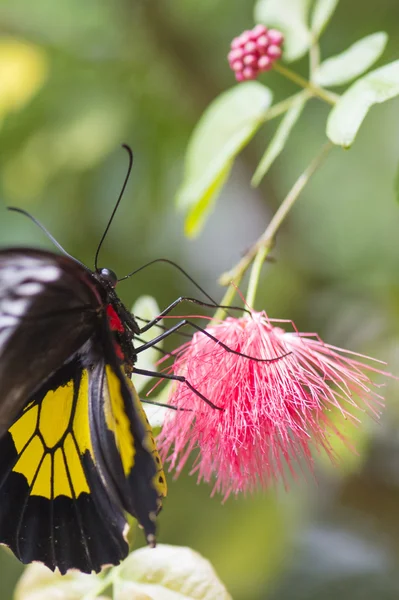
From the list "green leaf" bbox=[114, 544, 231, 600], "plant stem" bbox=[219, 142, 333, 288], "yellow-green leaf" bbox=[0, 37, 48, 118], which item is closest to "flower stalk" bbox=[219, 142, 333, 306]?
"plant stem" bbox=[219, 142, 333, 288]

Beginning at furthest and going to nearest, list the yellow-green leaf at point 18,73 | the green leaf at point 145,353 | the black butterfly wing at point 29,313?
1. the yellow-green leaf at point 18,73
2. the green leaf at point 145,353
3. the black butterfly wing at point 29,313

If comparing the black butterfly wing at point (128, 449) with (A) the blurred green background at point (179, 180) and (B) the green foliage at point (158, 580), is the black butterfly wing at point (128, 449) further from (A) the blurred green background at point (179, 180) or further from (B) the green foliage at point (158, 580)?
(A) the blurred green background at point (179, 180)

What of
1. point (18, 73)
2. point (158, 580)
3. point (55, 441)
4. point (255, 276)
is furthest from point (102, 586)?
point (18, 73)

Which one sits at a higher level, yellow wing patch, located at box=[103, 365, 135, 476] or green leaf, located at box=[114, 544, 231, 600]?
yellow wing patch, located at box=[103, 365, 135, 476]

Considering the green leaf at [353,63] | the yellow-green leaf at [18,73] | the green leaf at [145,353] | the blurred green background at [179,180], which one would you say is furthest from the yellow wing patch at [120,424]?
the yellow-green leaf at [18,73]

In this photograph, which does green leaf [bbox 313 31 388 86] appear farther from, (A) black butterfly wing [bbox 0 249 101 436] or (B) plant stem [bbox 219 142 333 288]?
(A) black butterfly wing [bbox 0 249 101 436]

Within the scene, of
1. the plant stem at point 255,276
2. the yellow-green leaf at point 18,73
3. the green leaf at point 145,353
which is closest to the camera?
the plant stem at point 255,276

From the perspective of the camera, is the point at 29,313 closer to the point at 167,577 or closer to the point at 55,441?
the point at 55,441

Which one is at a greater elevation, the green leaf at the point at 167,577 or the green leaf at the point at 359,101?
the green leaf at the point at 359,101
